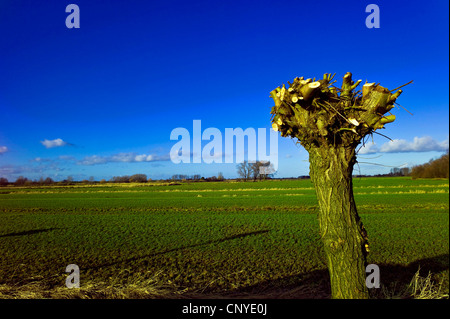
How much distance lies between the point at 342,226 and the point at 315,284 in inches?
184

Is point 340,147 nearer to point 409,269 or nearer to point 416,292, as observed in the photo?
point 416,292

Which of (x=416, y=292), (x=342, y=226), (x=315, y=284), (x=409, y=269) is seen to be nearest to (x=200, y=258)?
(x=315, y=284)

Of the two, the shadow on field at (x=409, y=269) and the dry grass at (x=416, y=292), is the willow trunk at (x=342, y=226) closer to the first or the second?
the dry grass at (x=416, y=292)

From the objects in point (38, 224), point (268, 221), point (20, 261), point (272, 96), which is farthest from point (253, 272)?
point (38, 224)

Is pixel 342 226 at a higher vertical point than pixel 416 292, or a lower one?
higher

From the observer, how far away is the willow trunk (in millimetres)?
4878

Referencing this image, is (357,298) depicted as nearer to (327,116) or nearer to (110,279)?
(327,116)

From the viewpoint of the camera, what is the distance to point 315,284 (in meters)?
8.67

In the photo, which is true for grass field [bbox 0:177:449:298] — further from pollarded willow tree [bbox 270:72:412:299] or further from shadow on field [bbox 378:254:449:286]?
pollarded willow tree [bbox 270:72:412:299]

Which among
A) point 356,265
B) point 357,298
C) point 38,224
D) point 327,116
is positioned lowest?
point 38,224

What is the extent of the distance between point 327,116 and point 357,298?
3.16m

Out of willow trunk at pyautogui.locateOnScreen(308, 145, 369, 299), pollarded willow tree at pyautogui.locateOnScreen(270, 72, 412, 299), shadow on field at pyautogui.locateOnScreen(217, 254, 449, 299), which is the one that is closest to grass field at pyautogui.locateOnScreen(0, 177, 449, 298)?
shadow on field at pyautogui.locateOnScreen(217, 254, 449, 299)

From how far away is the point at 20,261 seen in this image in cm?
1174

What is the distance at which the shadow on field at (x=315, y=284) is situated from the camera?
294 inches
